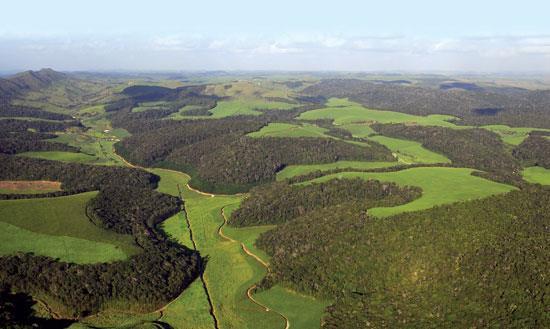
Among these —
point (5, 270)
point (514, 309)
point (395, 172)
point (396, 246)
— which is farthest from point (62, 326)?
point (395, 172)

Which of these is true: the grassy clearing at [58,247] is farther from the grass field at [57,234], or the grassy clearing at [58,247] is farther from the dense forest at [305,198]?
the dense forest at [305,198]

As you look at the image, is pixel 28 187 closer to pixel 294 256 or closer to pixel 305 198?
pixel 305 198

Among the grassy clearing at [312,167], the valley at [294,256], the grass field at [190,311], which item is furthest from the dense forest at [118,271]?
the grassy clearing at [312,167]

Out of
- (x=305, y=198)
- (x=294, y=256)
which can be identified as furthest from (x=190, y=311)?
(x=305, y=198)

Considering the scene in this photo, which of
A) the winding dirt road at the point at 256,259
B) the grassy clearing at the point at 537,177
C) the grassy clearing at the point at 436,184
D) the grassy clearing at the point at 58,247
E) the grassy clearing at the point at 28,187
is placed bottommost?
the winding dirt road at the point at 256,259

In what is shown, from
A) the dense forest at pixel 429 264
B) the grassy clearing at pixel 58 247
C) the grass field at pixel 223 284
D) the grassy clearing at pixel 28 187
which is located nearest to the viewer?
the dense forest at pixel 429 264

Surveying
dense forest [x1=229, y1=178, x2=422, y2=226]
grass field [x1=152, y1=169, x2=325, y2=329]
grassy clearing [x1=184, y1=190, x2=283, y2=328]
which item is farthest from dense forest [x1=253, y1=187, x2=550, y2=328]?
dense forest [x1=229, y1=178, x2=422, y2=226]

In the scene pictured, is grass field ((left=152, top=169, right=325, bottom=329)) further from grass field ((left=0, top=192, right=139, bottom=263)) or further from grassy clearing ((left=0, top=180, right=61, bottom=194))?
grassy clearing ((left=0, top=180, right=61, bottom=194))
